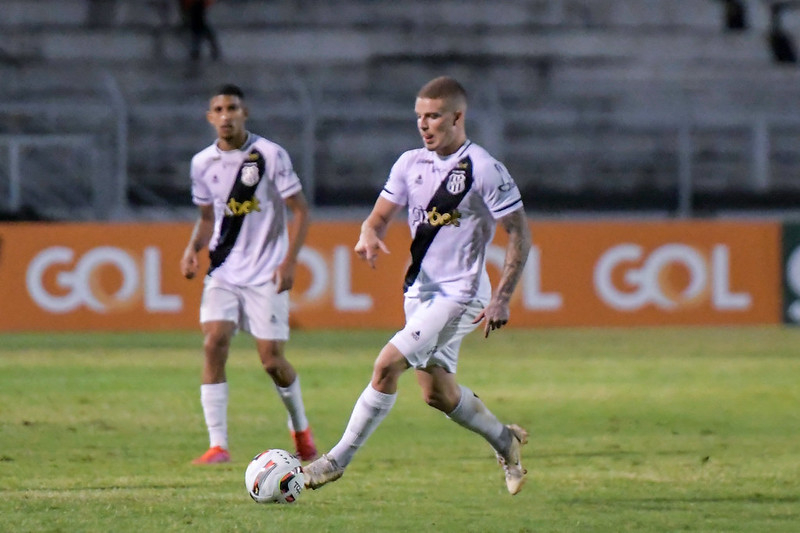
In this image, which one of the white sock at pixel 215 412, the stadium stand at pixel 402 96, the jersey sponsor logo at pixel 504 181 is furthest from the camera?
the stadium stand at pixel 402 96

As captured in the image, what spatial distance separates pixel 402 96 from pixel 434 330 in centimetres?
1609

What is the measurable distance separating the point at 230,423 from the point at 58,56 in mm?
14556

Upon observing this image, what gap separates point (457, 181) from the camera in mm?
7027

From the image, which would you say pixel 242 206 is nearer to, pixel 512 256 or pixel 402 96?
pixel 512 256

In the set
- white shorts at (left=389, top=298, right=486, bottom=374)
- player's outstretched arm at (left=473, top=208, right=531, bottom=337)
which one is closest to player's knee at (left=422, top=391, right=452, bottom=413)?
white shorts at (left=389, top=298, right=486, bottom=374)

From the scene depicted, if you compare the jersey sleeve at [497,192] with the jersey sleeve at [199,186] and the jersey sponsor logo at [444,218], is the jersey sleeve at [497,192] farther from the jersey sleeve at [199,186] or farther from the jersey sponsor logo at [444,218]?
the jersey sleeve at [199,186]

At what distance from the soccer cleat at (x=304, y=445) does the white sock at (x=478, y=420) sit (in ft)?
4.92

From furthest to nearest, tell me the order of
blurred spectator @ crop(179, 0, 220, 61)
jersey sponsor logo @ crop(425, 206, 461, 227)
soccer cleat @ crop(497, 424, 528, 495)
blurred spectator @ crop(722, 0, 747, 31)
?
blurred spectator @ crop(722, 0, 747, 31) < blurred spectator @ crop(179, 0, 220, 61) < soccer cleat @ crop(497, 424, 528, 495) < jersey sponsor logo @ crop(425, 206, 461, 227)

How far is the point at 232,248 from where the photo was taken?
870 centimetres

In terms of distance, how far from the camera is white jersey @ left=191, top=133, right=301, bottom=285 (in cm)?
A: 865

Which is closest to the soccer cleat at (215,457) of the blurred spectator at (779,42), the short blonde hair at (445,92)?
the short blonde hair at (445,92)

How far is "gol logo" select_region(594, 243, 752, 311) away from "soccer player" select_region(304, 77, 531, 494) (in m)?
11.3

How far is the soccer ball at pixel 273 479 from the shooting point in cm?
689

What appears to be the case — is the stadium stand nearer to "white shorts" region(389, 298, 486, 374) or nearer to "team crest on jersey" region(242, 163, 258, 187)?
"team crest on jersey" region(242, 163, 258, 187)
